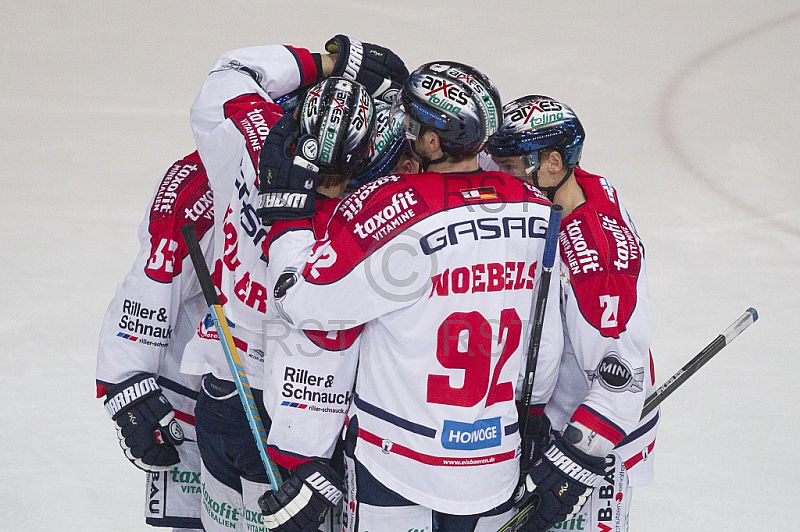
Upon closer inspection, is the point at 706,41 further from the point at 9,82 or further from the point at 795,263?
the point at 9,82

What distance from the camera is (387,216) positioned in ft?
→ 7.42

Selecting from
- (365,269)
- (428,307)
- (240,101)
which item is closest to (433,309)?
(428,307)

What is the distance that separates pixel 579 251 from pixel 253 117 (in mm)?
832

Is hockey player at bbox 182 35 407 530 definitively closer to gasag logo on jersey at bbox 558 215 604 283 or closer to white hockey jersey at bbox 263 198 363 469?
white hockey jersey at bbox 263 198 363 469

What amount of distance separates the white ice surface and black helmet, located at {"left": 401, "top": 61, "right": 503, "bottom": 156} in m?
1.90

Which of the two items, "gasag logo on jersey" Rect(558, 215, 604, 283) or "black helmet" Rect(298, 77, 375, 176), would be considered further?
"gasag logo on jersey" Rect(558, 215, 604, 283)

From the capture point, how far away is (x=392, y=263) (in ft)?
7.36

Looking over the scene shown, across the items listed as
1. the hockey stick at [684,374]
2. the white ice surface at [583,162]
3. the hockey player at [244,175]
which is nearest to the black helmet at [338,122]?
the hockey player at [244,175]

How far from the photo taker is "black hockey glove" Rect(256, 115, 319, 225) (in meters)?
2.31

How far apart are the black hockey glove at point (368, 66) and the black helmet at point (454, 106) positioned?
0.54 metres

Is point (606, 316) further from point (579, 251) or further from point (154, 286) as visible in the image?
point (154, 286)

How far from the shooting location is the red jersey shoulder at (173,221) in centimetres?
283

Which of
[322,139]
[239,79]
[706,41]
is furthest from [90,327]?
[706,41]

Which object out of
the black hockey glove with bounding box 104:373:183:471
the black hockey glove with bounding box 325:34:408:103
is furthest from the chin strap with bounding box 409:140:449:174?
the black hockey glove with bounding box 104:373:183:471
